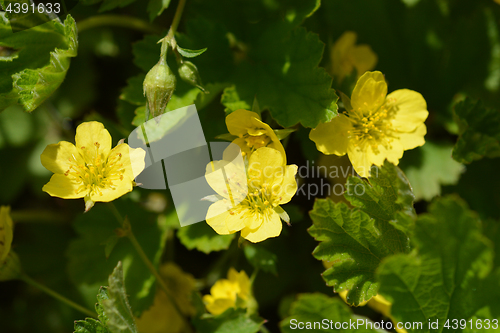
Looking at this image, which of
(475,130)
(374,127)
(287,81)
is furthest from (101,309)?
(475,130)

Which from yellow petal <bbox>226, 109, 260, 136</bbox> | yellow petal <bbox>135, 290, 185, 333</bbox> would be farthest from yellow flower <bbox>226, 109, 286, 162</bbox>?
yellow petal <bbox>135, 290, 185, 333</bbox>

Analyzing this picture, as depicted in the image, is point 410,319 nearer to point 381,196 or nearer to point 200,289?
point 381,196

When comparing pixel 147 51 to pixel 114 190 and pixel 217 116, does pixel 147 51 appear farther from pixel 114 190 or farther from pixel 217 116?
pixel 114 190

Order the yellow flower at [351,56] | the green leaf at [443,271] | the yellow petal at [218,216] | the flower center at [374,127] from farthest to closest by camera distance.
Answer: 1. the yellow flower at [351,56]
2. the flower center at [374,127]
3. the yellow petal at [218,216]
4. the green leaf at [443,271]

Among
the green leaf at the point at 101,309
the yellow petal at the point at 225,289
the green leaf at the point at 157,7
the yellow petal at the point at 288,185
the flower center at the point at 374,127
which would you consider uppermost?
the green leaf at the point at 157,7

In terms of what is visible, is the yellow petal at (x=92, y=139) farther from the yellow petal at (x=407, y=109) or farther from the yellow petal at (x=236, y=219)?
the yellow petal at (x=407, y=109)

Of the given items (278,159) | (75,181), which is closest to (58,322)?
(75,181)

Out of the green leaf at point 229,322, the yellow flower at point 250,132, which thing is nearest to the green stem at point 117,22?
the yellow flower at point 250,132
